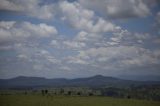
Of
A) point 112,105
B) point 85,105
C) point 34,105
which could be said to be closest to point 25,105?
point 34,105

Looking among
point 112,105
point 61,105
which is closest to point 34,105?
point 61,105

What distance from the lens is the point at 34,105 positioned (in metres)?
66.1

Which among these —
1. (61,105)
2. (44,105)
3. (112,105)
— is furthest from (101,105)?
(44,105)

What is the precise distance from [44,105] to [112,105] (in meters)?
19.3

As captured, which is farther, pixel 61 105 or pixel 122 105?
pixel 122 105

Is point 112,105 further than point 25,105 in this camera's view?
Yes

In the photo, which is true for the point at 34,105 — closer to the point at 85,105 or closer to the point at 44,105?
the point at 44,105

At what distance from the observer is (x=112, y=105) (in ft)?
244

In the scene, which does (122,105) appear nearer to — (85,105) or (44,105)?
(85,105)

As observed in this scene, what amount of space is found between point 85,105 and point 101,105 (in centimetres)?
443

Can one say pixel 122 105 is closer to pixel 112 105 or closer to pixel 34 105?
pixel 112 105

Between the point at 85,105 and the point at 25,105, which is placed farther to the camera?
the point at 85,105

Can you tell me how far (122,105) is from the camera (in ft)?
245

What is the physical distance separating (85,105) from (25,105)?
1613 centimetres
